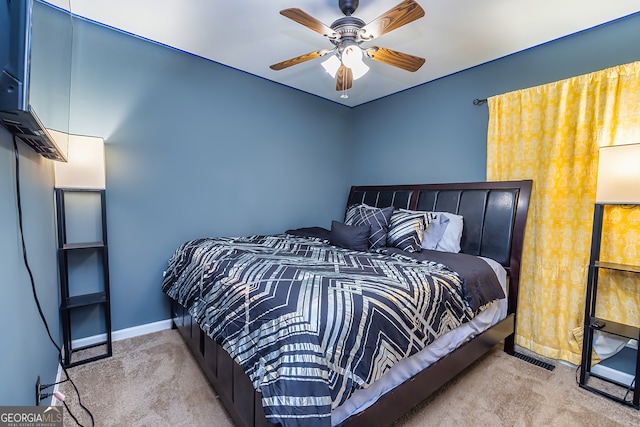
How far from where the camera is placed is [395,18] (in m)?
1.67

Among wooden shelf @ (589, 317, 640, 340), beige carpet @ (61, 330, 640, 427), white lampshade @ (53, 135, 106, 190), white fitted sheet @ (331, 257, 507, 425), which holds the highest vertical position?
white lampshade @ (53, 135, 106, 190)

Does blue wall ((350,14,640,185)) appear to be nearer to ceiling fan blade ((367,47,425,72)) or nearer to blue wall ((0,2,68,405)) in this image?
ceiling fan blade ((367,47,425,72))

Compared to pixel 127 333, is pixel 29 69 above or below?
above

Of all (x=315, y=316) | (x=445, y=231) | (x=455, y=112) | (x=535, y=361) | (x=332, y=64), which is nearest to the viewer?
(x=315, y=316)

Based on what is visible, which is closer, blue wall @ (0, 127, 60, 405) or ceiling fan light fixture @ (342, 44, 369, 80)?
blue wall @ (0, 127, 60, 405)

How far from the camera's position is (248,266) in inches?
69.2

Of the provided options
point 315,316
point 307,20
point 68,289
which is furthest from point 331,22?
point 68,289

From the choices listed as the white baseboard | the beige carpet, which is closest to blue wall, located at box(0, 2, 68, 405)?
the beige carpet

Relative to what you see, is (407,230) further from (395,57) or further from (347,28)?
(347,28)

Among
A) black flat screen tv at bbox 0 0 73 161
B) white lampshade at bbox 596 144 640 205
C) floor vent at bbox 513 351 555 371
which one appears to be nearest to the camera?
black flat screen tv at bbox 0 0 73 161

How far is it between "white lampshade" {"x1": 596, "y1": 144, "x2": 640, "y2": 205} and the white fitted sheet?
86 cm

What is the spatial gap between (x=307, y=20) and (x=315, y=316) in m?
1.65

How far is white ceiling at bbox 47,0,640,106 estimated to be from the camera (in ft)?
6.64

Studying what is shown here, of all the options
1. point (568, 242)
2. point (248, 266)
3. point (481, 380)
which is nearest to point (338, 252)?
point (248, 266)
